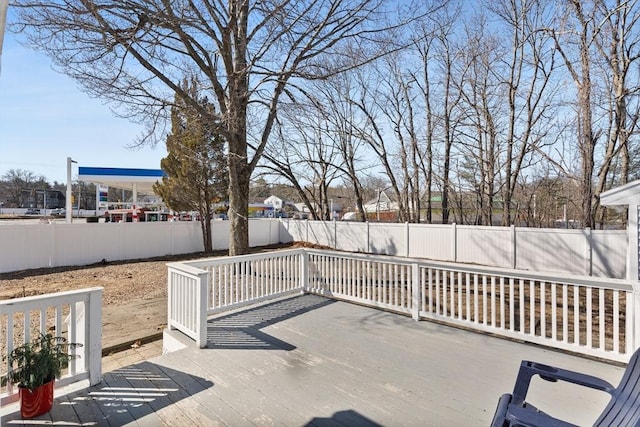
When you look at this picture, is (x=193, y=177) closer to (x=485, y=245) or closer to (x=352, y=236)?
(x=352, y=236)

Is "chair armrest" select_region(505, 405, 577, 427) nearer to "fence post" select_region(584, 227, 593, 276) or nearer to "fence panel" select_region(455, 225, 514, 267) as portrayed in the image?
"fence post" select_region(584, 227, 593, 276)

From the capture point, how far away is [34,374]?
224 cm

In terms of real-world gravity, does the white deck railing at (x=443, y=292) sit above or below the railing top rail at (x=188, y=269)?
below

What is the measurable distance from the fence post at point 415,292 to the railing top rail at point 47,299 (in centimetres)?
320

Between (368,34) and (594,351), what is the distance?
604 centimetres

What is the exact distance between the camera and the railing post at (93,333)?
263 centimetres

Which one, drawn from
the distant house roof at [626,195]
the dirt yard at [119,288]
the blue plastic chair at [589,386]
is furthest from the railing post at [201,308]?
the distant house roof at [626,195]

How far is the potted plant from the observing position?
7.33ft

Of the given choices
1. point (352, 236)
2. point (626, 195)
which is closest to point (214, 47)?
point (626, 195)

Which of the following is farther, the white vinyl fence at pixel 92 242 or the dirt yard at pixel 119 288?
the white vinyl fence at pixel 92 242

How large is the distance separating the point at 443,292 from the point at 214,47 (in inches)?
255

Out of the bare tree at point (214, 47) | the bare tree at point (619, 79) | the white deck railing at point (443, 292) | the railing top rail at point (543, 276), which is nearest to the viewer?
the railing top rail at point (543, 276)

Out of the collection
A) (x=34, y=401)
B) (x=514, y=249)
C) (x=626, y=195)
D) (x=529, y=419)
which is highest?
(x=626, y=195)

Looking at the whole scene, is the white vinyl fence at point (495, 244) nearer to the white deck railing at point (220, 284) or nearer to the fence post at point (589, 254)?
the fence post at point (589, 254)
